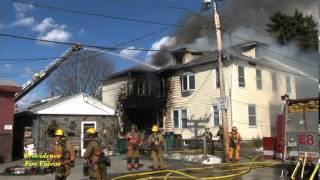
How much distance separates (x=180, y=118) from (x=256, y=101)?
5.32m

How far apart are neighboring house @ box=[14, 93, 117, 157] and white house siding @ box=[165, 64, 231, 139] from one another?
23.0 feet

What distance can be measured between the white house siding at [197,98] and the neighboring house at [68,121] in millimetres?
7002

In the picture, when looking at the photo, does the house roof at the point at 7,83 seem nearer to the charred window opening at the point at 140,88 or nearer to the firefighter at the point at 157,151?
the firefighter at the point at 157,151

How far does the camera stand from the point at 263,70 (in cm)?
2886

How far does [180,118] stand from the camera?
29969mm

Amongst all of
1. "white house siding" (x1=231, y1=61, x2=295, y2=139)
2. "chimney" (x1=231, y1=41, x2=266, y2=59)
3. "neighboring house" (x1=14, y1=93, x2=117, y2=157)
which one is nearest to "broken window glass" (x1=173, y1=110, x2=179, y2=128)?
"white house siding" (x1=231, y1=61, x2=295, y2=139)

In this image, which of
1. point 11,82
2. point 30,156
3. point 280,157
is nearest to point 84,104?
point 11,82

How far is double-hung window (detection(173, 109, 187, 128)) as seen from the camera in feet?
97.5

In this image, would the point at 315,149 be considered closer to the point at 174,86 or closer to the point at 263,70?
the point at 263,70

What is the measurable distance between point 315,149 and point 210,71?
16.3 m

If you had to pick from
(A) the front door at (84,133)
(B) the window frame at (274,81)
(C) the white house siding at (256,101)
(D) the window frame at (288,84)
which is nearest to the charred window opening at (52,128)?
(A) the front door at (84,133)

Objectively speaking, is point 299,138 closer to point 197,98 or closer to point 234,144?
point 234,144

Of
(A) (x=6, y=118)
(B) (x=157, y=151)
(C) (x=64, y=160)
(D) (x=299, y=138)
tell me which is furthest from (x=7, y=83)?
(D) (x=299, y=138)

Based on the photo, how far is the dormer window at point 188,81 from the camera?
2939 centimetres
